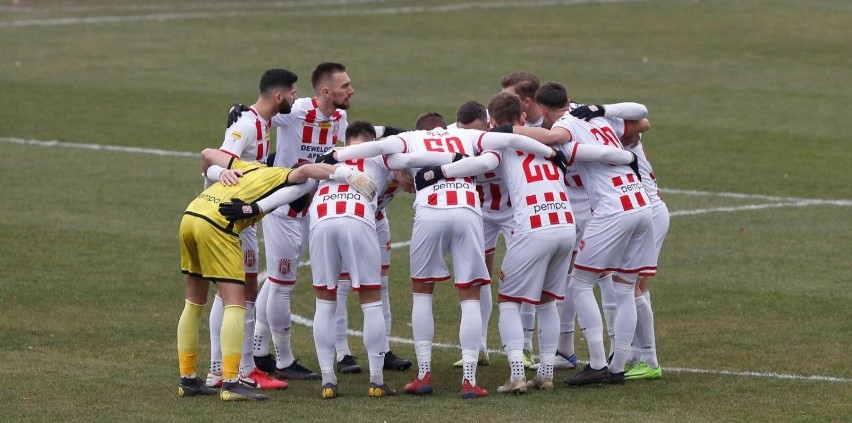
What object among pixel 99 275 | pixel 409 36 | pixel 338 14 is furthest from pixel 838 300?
pixel 338 14

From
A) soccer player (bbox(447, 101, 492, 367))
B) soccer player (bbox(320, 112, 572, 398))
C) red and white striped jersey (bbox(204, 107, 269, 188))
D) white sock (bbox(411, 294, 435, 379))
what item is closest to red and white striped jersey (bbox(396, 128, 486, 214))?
A: soccer player (bbox(320, 112, 572, 398))

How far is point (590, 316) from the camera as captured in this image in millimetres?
11266

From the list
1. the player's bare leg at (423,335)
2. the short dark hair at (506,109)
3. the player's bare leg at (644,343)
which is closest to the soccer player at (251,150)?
the player's bare leg at (423,335)

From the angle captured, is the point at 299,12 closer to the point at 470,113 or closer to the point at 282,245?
the point at 282,245

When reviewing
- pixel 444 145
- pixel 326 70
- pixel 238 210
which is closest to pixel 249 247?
pixel 238 210

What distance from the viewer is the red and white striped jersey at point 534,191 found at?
10.9m

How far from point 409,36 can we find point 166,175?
47.2ft

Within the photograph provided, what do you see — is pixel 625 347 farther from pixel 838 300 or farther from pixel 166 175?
pixel 166 175

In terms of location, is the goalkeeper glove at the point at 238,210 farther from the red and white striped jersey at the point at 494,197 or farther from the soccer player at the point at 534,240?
the red and white striped jersey at the point at 494,197

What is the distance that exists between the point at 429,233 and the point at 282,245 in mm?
1903

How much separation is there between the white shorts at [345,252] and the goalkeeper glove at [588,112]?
6.86ft

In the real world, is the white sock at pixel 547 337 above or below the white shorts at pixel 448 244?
below

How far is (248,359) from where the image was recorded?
11.7 m

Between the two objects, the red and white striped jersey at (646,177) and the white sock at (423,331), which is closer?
Answer: the white sock at (423,331)
